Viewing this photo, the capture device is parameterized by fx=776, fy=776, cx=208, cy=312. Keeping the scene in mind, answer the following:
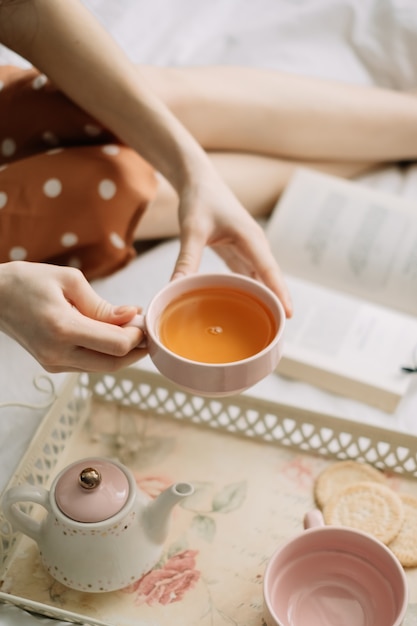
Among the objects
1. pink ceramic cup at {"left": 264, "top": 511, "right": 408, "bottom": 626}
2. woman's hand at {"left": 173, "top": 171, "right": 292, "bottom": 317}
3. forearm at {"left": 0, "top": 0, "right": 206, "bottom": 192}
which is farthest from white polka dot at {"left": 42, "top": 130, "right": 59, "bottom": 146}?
pink ceramic cup at {"left": 264, "top": 511, "right": 408, "bottom": 626}

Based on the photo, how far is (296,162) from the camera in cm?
126

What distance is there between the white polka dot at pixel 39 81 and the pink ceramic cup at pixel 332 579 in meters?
0.66

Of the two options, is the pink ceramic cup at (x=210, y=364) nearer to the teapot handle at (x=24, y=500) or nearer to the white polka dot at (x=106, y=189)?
the teapot handle at (x=24, y=500)

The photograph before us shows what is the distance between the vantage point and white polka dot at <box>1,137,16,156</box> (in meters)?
1.06

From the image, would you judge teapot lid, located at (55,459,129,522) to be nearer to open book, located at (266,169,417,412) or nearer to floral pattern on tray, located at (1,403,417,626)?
floral pattern on tray, located at (1,403,417,626)

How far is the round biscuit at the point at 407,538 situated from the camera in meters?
0.77

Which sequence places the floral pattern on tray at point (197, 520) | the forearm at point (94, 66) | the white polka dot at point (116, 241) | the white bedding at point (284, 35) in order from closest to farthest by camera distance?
the floral pattern on tray at point (197, 520)
the forearm at point (94, 66)
the white polka dot at point (116, 241)
the white bedding at point (284, 35)

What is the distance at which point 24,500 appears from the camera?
711 millimetres

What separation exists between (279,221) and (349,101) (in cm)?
22

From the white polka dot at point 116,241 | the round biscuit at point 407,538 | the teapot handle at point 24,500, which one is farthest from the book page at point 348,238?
the teapot handle at point 24,500

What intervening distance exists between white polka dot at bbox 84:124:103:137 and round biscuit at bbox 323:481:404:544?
1.84 ft

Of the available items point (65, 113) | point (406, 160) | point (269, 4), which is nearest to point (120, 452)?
point (65, 113)

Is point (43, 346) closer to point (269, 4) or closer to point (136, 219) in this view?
point (136, 219)

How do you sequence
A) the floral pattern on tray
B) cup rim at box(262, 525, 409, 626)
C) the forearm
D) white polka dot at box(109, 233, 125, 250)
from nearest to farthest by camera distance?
cup rim at box(262, 525, 409, 626) → the floral pattern on tray → the forearm → white polka dot at box(109, 233, 125, 250)
